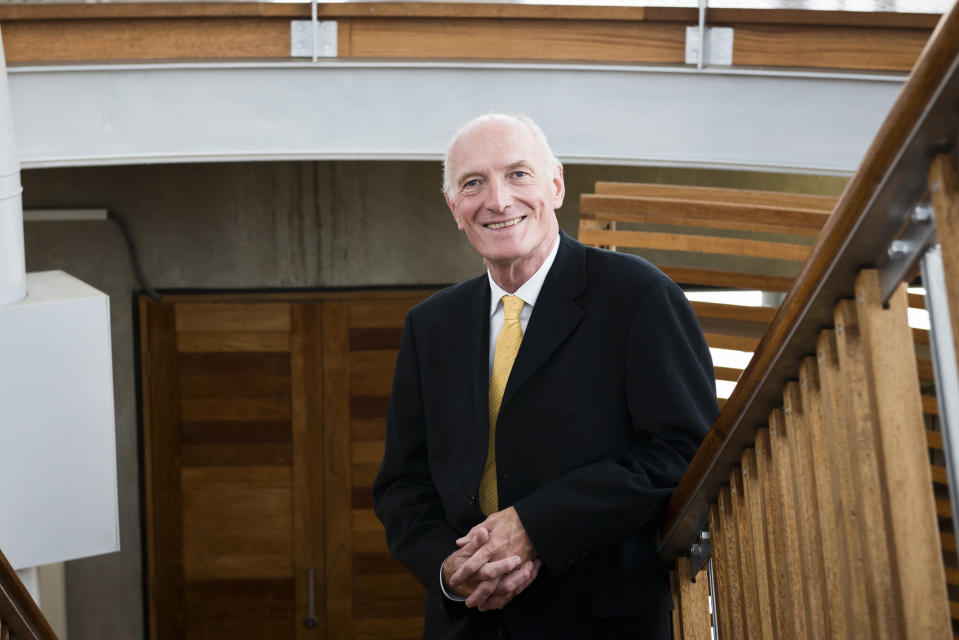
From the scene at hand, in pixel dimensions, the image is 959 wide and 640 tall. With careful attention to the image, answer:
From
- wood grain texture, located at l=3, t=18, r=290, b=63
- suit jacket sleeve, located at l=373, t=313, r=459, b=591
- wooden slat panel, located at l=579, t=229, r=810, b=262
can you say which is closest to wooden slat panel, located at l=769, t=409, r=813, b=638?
suit jacket sleeve, located at l=373, t=313, r=459, b=591

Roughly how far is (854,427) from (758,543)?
0.40 m

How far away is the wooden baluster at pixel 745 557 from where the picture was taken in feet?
5.41

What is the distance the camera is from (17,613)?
1979 mm

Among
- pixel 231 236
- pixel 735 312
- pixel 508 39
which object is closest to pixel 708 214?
pixel 735 312

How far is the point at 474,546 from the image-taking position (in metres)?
1.83

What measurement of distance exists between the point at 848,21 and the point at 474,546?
2.68 metres

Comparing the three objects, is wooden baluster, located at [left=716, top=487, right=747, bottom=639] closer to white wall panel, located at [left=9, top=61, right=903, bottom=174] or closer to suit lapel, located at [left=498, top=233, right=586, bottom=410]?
suit lapel, located at [left=498, top=233, right=586, bottom=410]

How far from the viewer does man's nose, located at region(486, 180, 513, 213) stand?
1.96 m

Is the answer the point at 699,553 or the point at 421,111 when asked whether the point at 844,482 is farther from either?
the point at 421,111

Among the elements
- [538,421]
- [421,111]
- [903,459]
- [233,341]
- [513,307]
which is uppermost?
[421,111]

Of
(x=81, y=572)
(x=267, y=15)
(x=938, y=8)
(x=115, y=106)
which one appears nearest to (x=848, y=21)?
(x=938, y=8)

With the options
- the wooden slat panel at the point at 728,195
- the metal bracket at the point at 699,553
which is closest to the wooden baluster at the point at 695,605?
the metal bracket at the point at 699,553

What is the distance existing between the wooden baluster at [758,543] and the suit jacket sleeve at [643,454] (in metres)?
0.19

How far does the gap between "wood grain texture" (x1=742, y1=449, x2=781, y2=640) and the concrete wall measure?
13.8 ft
